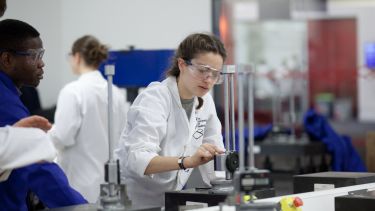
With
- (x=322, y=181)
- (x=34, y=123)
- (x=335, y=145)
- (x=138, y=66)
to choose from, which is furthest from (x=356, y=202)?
(x=335, y=145)

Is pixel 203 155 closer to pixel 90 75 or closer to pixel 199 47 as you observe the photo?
pixel 199 47

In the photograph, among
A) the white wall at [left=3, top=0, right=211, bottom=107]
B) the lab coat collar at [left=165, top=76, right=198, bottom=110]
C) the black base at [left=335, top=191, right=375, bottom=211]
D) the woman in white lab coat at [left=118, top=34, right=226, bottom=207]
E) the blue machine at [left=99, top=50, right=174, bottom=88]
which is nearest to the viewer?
the black base at [left=335, top=191, right=375, bottom=211]

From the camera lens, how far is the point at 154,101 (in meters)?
2.69

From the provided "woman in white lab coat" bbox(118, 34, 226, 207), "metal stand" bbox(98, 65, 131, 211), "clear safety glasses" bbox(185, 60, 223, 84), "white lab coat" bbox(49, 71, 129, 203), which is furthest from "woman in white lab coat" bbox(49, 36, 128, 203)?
"metal stand" bbox(98, 65, 131, 211)

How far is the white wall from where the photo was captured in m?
4.92

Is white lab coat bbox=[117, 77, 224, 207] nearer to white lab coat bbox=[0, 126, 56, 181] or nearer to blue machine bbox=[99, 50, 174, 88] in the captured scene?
white lab coat bbox=[0, 126, 56, 181]

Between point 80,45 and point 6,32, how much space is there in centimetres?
184

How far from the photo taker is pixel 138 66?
4.14 metres

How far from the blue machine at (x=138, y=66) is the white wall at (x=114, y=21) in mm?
738

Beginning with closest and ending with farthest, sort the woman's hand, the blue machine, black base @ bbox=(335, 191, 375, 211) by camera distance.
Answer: the woman's hand
black base @ bbox=(335, 191, 375, 211)
the blue machine

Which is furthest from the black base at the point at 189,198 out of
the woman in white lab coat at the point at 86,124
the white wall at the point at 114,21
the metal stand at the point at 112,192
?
the white wall at the point at 114,21

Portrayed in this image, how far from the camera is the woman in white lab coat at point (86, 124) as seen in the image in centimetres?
410

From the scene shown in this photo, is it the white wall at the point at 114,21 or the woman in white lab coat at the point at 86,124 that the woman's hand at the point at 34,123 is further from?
the white wall at the point at 114,21

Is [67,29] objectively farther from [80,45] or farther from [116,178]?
[116,178]
